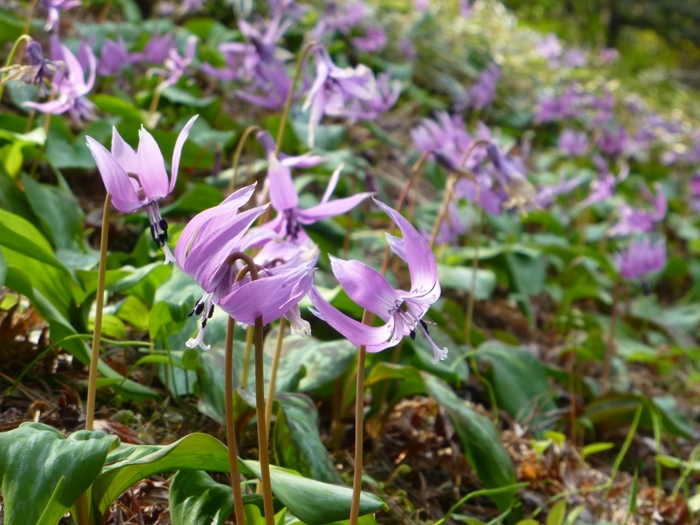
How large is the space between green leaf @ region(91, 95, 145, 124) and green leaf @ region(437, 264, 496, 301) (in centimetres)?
142

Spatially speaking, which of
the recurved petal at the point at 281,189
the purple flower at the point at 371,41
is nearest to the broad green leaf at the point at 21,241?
the recurved petal at the point at 281,189

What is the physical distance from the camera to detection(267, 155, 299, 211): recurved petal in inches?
58.8

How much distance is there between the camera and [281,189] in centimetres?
150

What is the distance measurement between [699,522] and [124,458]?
1873 mm

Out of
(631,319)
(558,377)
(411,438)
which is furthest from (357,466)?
(631,319)

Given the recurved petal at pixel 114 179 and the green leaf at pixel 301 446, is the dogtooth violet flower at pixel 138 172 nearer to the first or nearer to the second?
the recurved petal at pixel 114 179

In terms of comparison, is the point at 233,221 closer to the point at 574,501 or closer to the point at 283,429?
the point at 283,429

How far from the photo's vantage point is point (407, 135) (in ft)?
17.9

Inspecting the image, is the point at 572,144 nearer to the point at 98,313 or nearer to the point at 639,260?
the point at 639,260

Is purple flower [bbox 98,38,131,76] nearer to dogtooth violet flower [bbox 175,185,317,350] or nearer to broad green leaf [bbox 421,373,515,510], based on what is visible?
broad green leaf [bbox 421,373,515,510]

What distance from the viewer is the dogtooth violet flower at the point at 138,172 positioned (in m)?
0.95

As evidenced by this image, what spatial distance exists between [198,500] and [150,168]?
512 millimetres

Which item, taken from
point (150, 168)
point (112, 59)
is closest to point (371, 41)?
point (112, 59)

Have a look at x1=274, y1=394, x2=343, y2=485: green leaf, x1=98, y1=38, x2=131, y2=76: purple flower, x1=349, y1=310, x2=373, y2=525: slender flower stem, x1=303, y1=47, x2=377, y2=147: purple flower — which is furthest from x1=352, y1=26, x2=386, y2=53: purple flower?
x1=349, y1=310, x2=373, y2=525: slender flower stem
